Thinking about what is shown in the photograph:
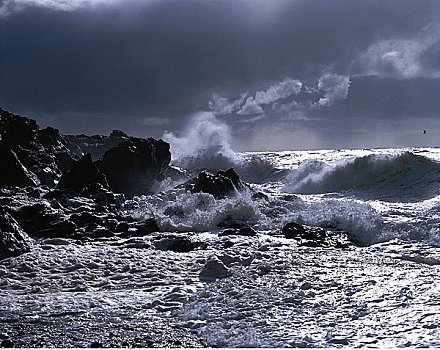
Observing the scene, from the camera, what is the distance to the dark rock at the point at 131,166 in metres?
18.7

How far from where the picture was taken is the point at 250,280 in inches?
269

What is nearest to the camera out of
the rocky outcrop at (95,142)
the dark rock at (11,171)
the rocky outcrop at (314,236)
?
the rocky outcrop at (314,236)

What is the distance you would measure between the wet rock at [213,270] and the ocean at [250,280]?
0.09 feet

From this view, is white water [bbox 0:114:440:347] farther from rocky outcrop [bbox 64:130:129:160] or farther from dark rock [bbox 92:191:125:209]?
rocky outcrop [bbox 64:130:129:160]

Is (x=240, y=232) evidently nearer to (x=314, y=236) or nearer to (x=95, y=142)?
(x=314, y=236)

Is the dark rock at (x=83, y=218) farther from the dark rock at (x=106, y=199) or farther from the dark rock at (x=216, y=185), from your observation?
the dark rock at (x=216, y=185)

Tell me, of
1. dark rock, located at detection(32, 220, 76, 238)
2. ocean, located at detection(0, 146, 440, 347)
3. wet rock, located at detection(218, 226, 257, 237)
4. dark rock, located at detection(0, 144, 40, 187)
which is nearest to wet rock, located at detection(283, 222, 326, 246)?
ocean, located at detection(0, 146, 440, 347)

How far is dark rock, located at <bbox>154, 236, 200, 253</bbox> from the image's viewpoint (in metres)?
9.13

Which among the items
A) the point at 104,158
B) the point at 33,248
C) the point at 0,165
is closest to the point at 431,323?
the point at 33,248

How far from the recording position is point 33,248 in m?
8.46

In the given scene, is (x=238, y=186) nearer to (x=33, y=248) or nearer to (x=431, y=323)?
(x=33, y=248)

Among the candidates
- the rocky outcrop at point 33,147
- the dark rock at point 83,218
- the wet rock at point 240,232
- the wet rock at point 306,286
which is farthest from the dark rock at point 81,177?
the wet rock at point 306,286

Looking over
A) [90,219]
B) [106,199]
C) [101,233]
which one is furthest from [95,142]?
[101,233]

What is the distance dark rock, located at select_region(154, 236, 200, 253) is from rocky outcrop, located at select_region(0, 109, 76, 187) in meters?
9.03
